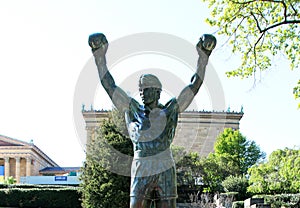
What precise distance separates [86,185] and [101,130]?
127 inches

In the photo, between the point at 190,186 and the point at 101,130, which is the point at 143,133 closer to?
the point at 101,130

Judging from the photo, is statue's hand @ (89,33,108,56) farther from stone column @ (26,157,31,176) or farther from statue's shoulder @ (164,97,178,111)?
stone column @ (26,157,31,176)

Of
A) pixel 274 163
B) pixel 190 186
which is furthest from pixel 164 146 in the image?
pixel 190 186

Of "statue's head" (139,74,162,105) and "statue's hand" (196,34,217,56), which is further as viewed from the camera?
"statue's hand" (196,34,217,56)

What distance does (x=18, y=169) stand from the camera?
79.7m

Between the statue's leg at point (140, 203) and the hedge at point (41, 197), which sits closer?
the statue's leg at point (140, 203)

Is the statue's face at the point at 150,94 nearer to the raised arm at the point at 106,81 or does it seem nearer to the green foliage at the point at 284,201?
the raised arm at the point at 106,81

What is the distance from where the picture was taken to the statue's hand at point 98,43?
462 centimetres

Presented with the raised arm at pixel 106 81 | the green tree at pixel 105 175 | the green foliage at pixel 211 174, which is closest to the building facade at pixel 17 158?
the green foliage at pixel 211 174

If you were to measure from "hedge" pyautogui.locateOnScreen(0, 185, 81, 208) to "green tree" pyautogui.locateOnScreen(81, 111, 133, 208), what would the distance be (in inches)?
342

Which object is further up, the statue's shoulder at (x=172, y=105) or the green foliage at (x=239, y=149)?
the green foliage at (x=239, y=149)

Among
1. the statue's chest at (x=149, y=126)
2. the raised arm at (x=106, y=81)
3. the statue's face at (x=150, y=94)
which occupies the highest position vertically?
the raised arm at (x=106, y=81)

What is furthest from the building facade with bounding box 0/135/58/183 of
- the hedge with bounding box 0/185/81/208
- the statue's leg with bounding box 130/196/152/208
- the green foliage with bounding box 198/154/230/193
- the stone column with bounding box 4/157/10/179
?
the statue's leg with bounding box 130/196/152/208

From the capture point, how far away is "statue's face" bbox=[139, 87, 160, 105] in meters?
4.52
